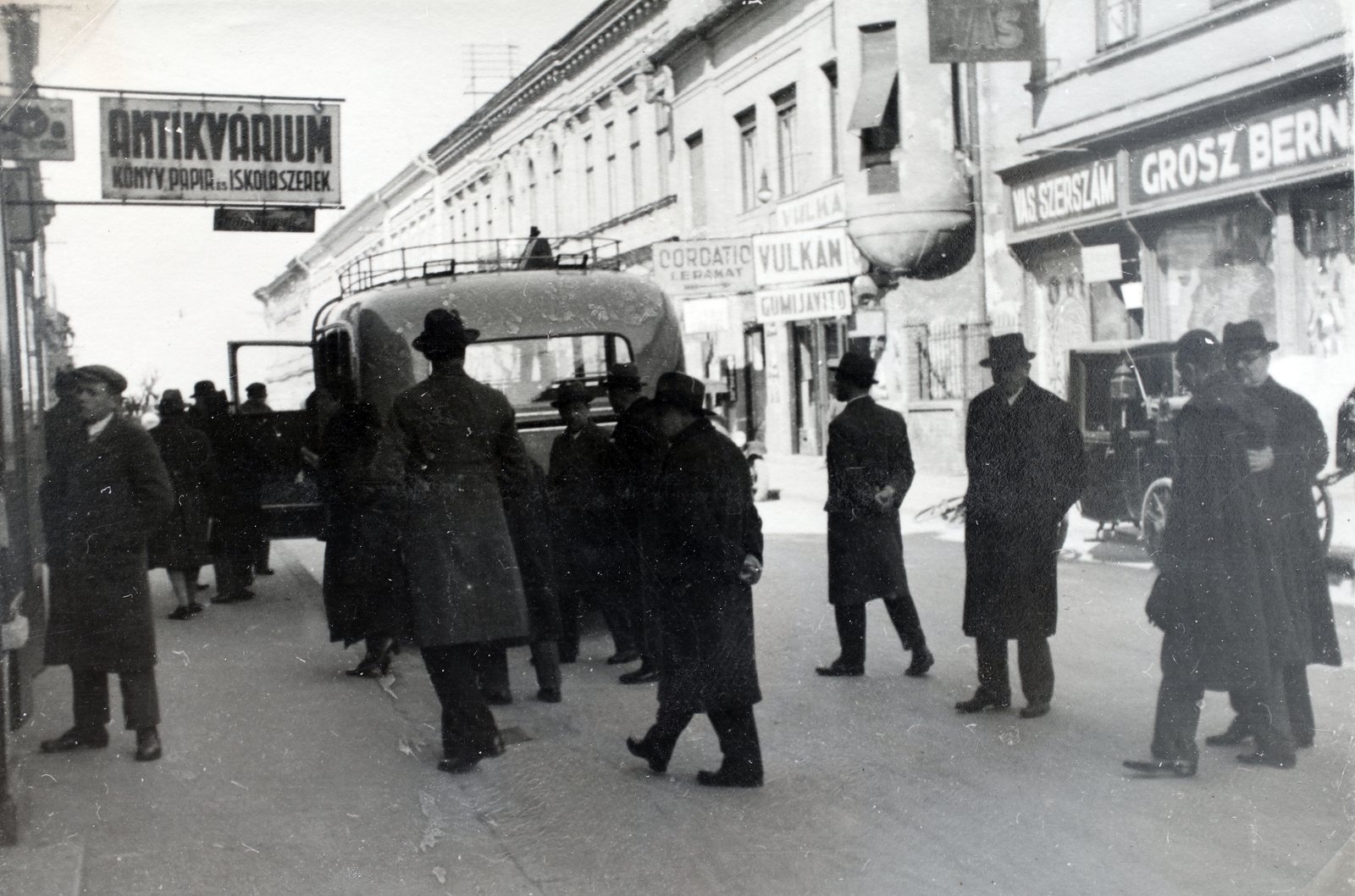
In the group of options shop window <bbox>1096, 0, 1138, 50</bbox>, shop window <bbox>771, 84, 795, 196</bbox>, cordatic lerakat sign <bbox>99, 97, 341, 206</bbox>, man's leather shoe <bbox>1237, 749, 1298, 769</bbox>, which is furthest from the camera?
shop window <bbox>771, 84, 795, 196</bbox>

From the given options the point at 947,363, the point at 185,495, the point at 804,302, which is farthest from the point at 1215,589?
the point at 947,363

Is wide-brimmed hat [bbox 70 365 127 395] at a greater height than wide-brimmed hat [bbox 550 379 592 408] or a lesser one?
greater

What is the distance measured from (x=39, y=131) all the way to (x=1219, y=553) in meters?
5.02

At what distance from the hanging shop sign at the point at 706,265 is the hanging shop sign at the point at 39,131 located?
4.08m

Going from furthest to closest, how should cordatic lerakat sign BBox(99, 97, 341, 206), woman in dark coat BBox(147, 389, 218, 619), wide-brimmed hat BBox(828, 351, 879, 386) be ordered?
wide-brimmed hat BBox(828, 351, 879, 386)
woman in dark coat BBox(147, 389, 218, 619)
cordatic lerakat sign BBox(99, 97, 341, 206)

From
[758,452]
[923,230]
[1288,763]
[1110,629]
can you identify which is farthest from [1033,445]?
[758,452]

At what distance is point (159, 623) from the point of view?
873cm

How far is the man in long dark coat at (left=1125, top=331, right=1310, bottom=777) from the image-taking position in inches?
200

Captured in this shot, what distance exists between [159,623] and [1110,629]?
6059 mm

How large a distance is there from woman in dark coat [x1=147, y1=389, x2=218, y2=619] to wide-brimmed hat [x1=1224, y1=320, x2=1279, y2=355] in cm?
446

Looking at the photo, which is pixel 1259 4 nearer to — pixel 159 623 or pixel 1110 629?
pixel 1110 629

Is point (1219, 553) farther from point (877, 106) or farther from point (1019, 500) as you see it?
point (877, 106)

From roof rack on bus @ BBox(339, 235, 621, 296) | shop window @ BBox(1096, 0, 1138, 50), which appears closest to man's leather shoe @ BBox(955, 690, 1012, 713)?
roof rack on bus @ BBox(339, 235, 621, 296)

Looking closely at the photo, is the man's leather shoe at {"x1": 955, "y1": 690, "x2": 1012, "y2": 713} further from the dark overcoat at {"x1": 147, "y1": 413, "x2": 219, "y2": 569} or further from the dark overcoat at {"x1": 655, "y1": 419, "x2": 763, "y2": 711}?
the dark overcoat at {"x1": 147, "y1": 413, "x2": 219, "y2": 569}
